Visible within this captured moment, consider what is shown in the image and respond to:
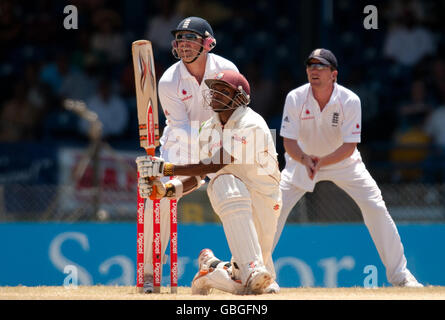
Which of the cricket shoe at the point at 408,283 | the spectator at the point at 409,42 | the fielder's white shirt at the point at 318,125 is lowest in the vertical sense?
the cricket shoe at the point at 408,283

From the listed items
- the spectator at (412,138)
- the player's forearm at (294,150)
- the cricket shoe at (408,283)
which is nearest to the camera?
the cricket shoe at (408,283)

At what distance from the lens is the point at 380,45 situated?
1234 cm

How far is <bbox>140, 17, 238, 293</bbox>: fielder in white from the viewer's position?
615cm

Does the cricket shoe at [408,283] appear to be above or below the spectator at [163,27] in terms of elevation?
below

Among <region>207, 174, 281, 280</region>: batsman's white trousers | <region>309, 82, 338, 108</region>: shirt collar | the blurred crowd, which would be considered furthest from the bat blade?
the blurred crowd

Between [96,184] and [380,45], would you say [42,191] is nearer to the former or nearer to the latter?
[96,184]

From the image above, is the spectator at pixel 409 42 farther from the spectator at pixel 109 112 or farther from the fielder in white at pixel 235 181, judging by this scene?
the fielder in white at pixel 235 181

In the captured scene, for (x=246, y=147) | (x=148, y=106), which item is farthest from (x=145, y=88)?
(x=246, y=147)

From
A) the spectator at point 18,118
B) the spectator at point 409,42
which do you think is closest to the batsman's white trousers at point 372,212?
the spectator at point 18,118

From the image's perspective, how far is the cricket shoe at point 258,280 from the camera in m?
5.22

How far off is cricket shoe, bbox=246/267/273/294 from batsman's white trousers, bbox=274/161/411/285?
4.40 ft

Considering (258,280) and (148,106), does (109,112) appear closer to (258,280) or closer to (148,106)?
(148,106)

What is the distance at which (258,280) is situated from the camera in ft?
17.1
